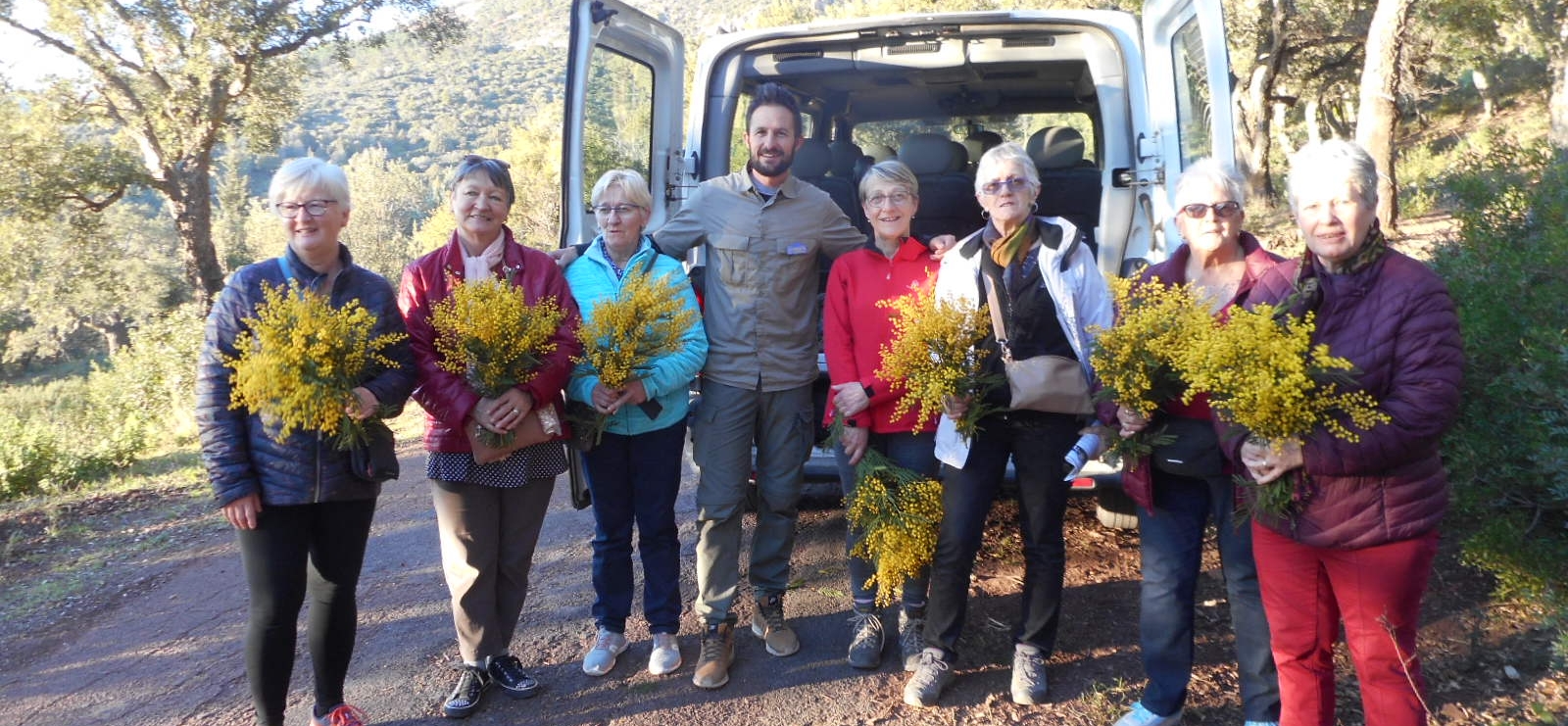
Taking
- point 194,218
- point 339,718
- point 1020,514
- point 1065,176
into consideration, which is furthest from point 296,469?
point 194,218

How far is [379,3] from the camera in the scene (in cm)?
1694

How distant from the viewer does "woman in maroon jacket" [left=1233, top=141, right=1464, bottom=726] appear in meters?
2.18

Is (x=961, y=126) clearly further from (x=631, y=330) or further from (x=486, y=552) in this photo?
(x=486, y=552)

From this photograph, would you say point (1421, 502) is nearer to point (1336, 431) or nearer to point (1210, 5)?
Result: point (1336, 431)

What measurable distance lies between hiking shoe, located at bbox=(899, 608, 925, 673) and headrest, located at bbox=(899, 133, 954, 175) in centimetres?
289

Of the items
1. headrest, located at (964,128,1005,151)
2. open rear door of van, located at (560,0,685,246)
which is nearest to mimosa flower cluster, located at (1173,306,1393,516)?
open rear door of van, located at (560,0,685,246)

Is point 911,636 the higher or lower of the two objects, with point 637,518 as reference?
lower

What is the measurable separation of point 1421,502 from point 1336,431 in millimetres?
323

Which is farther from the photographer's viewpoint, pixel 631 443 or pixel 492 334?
pixel 631 443

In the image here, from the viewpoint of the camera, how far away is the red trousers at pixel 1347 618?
2.29 m

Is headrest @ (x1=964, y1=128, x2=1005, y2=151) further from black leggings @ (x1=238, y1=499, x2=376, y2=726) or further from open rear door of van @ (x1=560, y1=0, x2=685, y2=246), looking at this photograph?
black leggings @ (x1=238, y1=499, x2=376, y2=726)

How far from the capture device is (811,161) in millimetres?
5430

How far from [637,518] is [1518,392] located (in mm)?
3105

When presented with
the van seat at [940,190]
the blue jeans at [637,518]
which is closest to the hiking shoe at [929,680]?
the blue jeans at [637,518]
